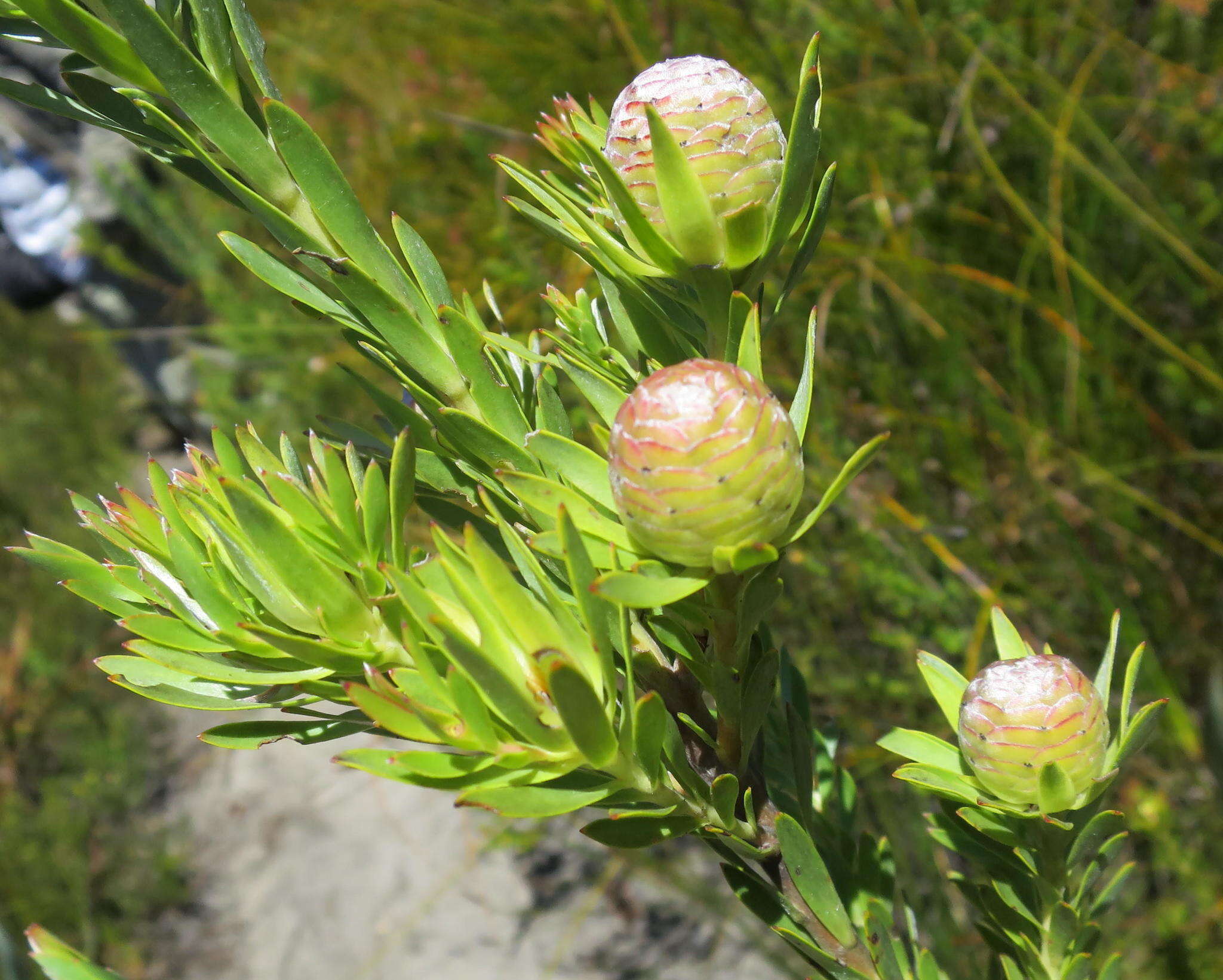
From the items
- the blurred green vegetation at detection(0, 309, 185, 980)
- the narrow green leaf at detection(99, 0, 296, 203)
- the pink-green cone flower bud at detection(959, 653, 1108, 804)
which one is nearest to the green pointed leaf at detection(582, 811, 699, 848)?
the pink-green cone flower bud at detection(959, 653, 1108, 804)

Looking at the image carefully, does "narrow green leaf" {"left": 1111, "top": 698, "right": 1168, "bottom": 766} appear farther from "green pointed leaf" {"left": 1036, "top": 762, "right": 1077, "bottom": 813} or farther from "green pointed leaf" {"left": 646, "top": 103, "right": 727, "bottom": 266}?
"green pointed leaf" {"left": 646, "top": 103, "right": 727, "bottom": 266}

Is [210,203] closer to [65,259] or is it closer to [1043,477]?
[65,259]

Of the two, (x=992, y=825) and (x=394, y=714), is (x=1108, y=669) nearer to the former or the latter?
(x=992, y=825)

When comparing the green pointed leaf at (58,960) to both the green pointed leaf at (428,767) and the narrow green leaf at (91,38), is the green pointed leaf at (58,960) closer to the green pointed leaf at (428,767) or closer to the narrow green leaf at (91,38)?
the green pointed leaf at (428,767)

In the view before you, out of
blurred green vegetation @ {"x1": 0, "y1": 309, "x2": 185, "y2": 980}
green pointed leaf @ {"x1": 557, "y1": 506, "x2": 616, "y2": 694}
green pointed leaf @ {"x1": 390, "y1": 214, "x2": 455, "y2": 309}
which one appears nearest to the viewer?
green pointed leaf @ {"x1": 557, "y1": 506, "x2": 616, "y2": 694}

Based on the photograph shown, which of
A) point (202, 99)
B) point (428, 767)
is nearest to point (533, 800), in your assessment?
point (428, 767)

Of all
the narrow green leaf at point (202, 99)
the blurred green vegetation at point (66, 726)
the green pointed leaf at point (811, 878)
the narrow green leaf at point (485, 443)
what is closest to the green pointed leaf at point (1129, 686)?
the green pointed leaf at point (811, 878)
